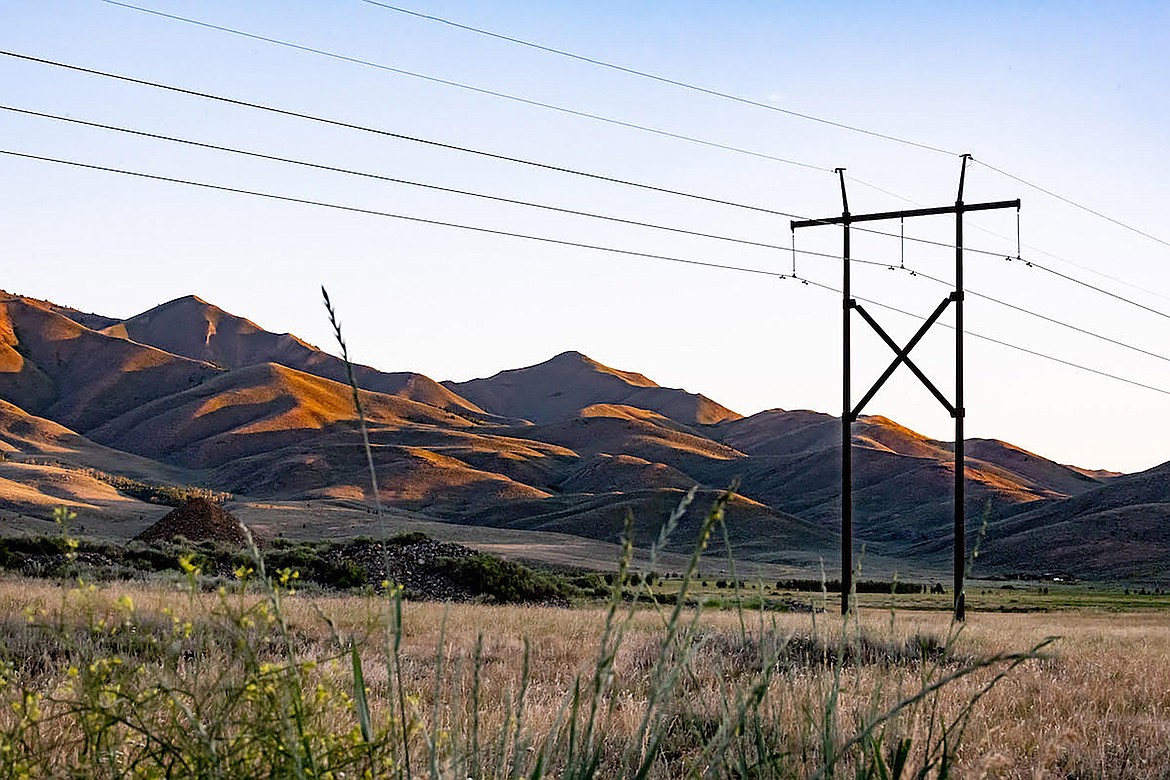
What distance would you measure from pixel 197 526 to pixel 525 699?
3586cm

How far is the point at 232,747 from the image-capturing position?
2771 millimetres

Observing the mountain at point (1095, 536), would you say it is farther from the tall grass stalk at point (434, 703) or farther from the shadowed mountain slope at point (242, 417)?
the shadowed mountain slope at point (242, 417)

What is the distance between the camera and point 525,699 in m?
6.27

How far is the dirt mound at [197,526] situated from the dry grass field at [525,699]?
2516 cm

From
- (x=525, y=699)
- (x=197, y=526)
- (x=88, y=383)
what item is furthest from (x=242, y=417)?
(x=525, y=699)

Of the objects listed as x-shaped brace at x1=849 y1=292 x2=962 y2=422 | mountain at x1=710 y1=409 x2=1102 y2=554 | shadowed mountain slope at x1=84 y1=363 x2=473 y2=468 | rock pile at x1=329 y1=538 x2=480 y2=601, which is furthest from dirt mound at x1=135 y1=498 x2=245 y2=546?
shadowed mountain slope at x1=84 y1=363 x2=473 y2=468

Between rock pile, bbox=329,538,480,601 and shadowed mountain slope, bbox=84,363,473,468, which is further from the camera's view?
shadowed mountain slope, bbox=84,363,473,468

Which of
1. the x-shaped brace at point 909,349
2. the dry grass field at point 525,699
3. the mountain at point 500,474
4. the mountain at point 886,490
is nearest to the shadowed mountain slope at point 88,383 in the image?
the mountain at point 500,474

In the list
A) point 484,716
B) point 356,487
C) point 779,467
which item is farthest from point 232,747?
point 779,467

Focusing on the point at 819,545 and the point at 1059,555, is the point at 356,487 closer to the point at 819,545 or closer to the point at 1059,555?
the point at 819,545

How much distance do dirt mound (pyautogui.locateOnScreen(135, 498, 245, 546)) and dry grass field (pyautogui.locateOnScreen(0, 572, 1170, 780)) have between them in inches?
991

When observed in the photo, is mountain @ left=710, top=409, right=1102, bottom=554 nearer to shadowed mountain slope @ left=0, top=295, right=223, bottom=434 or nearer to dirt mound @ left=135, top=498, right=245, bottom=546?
dirt mound @ left=135, top=498, right=245, bottom=546

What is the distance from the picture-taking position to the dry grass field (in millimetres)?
2602

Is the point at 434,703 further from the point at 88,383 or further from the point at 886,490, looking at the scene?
the point at 88,383
